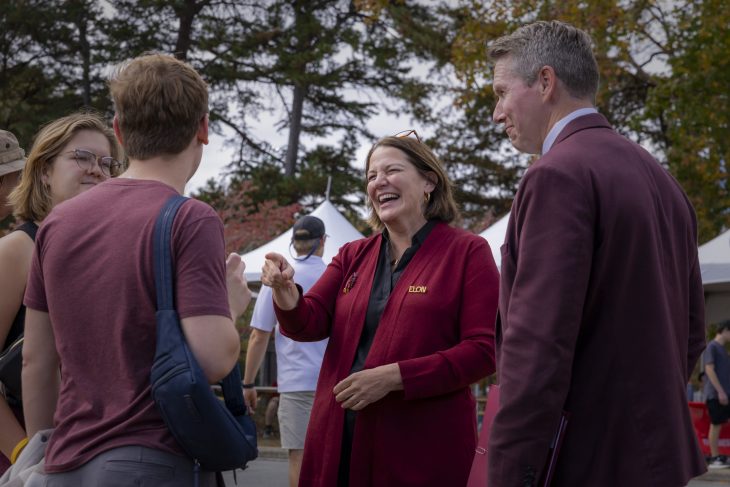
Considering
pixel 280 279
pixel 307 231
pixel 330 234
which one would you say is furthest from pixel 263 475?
pixel 280 279

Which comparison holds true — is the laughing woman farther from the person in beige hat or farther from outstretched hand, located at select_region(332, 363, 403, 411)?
outstretched hand, located at select_region(332, 363, 403, 411)

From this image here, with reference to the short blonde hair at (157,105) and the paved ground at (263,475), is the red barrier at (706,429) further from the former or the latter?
the short blonde hair at (157,105)

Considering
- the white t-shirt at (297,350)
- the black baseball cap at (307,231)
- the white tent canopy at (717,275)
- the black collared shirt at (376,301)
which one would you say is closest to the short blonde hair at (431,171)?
the black collared shirt at (376,301)

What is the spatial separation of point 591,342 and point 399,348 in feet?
4.10

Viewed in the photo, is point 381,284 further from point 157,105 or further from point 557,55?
point 157,105

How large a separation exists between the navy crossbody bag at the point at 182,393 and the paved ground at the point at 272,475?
8263mm

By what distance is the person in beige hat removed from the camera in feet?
12.6

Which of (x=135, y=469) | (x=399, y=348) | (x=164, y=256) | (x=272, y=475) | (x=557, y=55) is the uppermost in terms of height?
(x=557, y=55)

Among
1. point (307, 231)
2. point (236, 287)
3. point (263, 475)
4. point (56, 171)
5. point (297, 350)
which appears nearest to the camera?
point (236, 287)

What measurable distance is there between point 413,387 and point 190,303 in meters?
1.32

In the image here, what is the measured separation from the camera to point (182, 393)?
2.35 m

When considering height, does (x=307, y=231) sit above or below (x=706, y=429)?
above

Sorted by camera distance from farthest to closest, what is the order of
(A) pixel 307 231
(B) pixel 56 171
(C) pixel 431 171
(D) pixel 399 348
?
1. (A) pixel 307 231
2. (C) pixel 431 171
3. (D) pixel 399 348
4. (B) pixel 56 171

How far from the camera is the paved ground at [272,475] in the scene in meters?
11.2
